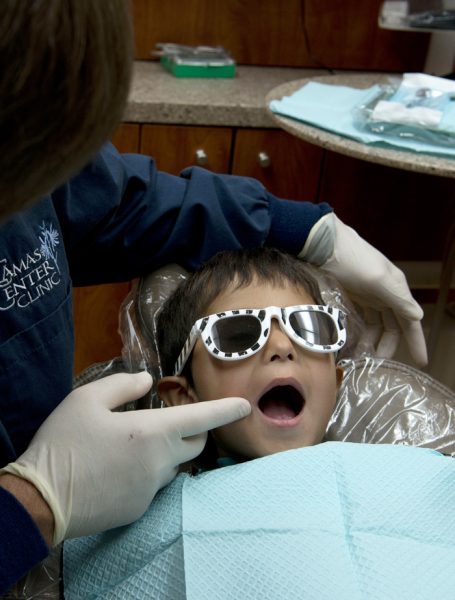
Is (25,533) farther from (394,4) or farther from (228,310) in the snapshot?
(394,4)

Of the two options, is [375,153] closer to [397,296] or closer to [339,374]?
[397,296]

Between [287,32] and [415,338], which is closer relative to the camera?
[415,338]

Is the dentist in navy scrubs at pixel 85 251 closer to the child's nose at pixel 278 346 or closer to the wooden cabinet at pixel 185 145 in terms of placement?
the child's nose at pixel 278 346

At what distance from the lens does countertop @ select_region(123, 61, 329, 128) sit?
2.24 metres

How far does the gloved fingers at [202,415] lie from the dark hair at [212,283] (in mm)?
187

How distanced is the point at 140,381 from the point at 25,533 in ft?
1.06

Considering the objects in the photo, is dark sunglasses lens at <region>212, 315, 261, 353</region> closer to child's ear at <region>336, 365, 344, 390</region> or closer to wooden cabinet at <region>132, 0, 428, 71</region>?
child's ear at <region>336, 365, 344, 390</region>

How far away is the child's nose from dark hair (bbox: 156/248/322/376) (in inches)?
4.7

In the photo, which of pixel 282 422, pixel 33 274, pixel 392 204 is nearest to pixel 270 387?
pixel 282 422

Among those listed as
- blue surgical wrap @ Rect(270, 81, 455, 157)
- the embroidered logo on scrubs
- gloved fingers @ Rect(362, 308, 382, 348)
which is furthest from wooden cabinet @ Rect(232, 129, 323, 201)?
the embroidered logo on scrubs

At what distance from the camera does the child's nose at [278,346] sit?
1.20 metres

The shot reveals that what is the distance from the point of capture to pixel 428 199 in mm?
2689

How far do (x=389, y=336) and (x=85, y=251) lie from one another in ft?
2.28

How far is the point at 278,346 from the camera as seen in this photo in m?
1.20
